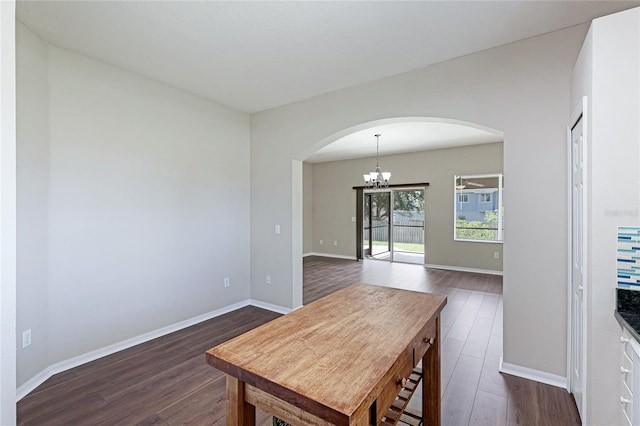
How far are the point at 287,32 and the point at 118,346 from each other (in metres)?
3.29

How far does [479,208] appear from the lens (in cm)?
650

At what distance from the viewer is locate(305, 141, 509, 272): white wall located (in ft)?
20.8

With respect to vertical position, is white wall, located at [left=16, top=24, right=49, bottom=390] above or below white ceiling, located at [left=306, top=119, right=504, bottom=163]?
below

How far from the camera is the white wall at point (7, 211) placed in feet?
4.79

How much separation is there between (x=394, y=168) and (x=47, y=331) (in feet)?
22.4

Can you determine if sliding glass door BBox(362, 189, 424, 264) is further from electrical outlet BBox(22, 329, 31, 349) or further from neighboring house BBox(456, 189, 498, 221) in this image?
electrical outlet BBox(22, 329, 31, 349)

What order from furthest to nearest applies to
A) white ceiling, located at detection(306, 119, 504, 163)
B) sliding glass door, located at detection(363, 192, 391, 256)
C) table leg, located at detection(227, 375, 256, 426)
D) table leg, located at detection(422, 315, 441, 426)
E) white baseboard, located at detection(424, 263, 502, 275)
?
sliding glass door, located at detection(363, 192, 391, 256), white baseboard, located at detection(424, 263, 502, 275), white ceiling, located at detection(306, 119, 504, 163), table leg, located at detection(422, 315, 441, 426), table leg, located at detection(227, 375, 256, 426)

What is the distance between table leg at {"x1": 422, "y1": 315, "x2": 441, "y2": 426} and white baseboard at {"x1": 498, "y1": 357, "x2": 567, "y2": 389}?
1.17 meters

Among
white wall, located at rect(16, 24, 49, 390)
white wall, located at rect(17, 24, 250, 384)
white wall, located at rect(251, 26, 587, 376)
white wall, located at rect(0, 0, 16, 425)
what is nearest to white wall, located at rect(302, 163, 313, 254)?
white wall, located at rect(17, 24, 250, 384)

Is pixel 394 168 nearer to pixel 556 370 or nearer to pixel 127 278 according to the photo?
pixel 556 370

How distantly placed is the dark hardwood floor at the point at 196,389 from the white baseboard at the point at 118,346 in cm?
6

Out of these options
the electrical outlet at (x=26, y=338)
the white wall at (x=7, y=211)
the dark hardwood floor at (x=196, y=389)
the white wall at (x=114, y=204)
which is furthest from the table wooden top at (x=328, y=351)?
the white wall at (x=114, y=204)

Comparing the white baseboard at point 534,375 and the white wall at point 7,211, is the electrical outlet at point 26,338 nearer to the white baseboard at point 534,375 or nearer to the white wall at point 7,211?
the white wall at point 7,211

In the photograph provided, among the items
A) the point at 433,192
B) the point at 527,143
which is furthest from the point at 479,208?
the point at 527,143
